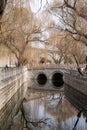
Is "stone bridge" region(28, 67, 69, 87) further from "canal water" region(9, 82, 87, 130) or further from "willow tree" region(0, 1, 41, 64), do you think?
"canal water" region(9, 82, 87, 130)

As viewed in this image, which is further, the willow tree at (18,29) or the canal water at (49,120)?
the willow tree at (18,29)

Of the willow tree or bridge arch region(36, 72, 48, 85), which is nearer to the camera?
the willow tree

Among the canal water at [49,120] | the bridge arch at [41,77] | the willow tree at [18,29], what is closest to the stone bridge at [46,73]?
the bridge arch at [41,77]

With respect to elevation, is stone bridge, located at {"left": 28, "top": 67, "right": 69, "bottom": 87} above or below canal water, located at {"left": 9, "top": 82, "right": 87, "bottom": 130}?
below

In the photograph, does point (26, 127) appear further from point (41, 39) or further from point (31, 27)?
point (41, 39)

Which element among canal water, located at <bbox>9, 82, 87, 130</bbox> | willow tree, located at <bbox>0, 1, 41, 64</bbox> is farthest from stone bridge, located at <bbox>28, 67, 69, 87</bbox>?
canal water, located at <bbox>9, 82, 87, 130</bbox>

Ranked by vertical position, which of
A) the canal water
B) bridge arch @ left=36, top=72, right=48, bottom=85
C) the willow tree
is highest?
the willow tree

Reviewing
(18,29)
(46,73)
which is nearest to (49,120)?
(18,29)

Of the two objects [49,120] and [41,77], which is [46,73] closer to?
[41,77]

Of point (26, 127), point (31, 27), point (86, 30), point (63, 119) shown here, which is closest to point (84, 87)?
point (86, 30)

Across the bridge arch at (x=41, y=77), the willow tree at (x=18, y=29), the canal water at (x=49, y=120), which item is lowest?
the bridge arch at (x=41, y=77)

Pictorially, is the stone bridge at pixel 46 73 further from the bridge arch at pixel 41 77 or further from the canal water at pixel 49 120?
the canal water at pixel 49 120

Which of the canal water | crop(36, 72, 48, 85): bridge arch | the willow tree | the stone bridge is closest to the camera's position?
the canal water

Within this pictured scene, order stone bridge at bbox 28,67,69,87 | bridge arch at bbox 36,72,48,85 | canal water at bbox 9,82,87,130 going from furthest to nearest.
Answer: bridge arch at bbox 36,72,48,85 → stone bridge at bbox 28,67,69,87 → canal water at bbox 9,82,87,130
